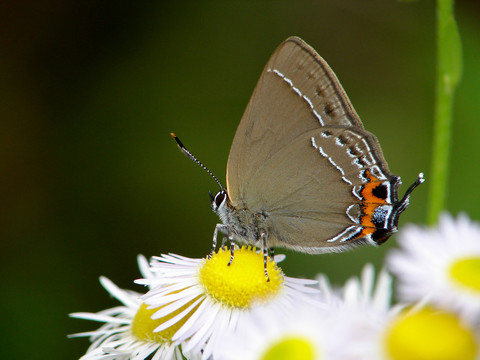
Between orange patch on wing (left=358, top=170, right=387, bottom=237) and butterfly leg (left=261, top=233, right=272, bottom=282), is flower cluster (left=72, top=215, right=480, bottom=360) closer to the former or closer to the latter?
butterfly leg (left=261, top=233, right=272, bottom=282)

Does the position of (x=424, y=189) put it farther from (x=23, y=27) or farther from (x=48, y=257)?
(x=23, y=27)

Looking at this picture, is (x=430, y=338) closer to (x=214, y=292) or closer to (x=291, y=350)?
(x=291, y=350)

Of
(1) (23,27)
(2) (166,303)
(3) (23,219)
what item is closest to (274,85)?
(2) (166,303)

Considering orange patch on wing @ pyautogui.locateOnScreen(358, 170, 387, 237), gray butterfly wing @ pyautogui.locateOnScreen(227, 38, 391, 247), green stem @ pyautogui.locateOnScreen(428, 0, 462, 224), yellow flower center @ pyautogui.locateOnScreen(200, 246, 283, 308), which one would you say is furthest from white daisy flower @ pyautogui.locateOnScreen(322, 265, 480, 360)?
green stem @ pyautogui.locateOnScreen(428, 0, 462, 224)

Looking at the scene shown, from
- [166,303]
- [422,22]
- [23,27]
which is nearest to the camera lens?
[166,303]

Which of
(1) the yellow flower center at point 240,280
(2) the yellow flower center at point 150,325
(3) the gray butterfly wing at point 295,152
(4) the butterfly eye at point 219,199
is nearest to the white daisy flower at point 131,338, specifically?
(2) the yellow flower center at point 150,325

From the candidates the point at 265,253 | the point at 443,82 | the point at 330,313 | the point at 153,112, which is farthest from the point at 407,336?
the point at 153,112

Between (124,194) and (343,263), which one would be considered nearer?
(343,263)
